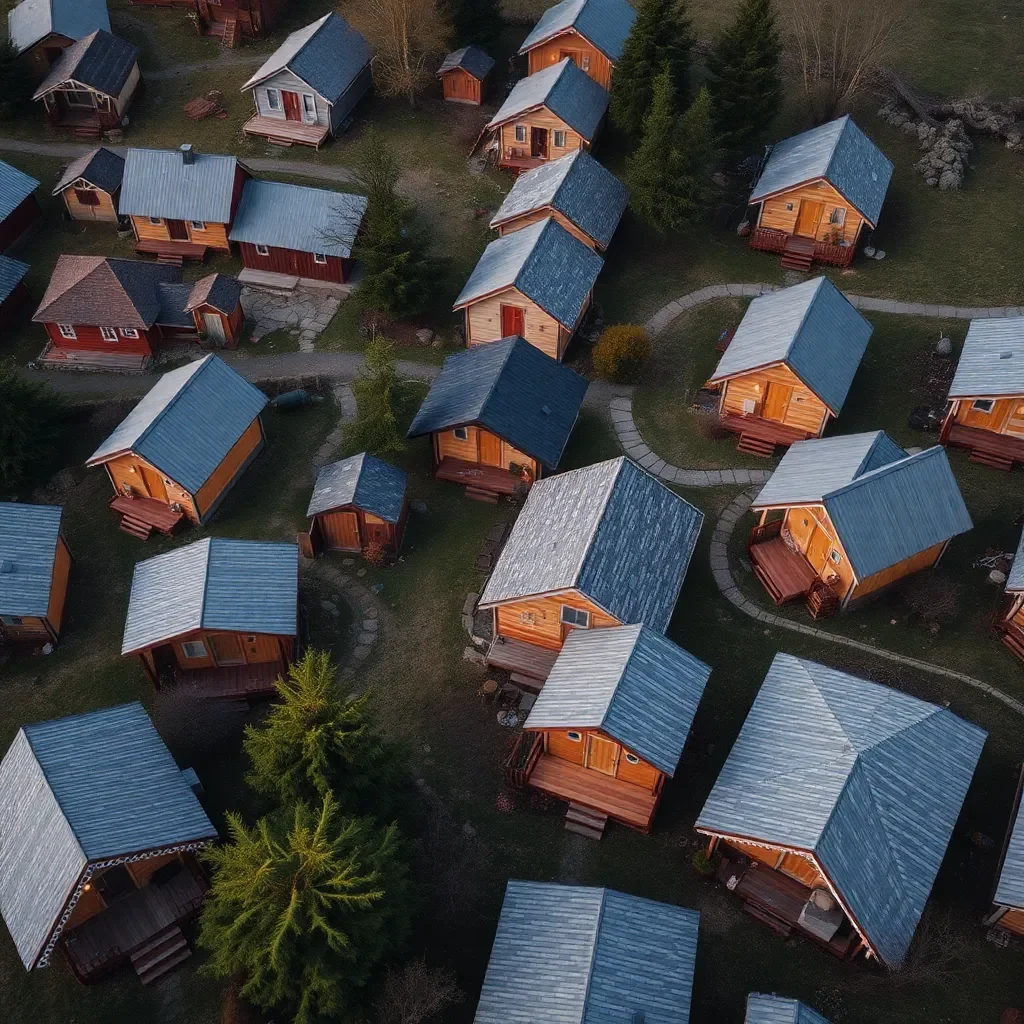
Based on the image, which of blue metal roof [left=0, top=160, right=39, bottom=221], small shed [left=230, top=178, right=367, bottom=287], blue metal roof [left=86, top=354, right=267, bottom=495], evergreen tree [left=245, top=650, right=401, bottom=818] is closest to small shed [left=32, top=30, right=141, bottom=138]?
blue metal roof [left=0, top=160, right=39, bottom=221]

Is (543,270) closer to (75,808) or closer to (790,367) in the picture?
(790,367)

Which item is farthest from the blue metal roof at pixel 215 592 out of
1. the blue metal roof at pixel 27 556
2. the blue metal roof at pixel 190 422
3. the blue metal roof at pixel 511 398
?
the blue metal roof at pixel 511 398

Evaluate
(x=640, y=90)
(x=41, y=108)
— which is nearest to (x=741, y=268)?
(x=640, y=90)

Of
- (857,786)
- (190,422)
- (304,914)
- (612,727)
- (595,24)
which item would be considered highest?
(595,24)

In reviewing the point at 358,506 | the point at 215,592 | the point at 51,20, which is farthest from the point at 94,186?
the point at 215,592

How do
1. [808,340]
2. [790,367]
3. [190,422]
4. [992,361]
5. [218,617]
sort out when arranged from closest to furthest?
[218,617] < [190,422] < [790,367] < [992,361] < [808,340]

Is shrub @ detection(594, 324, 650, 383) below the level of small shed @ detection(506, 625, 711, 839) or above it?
above

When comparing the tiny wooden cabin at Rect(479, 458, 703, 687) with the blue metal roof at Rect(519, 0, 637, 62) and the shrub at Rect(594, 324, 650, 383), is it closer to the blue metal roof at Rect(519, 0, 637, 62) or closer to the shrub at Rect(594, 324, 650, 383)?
the shrub at Rect(594, 324, 650, 383)
